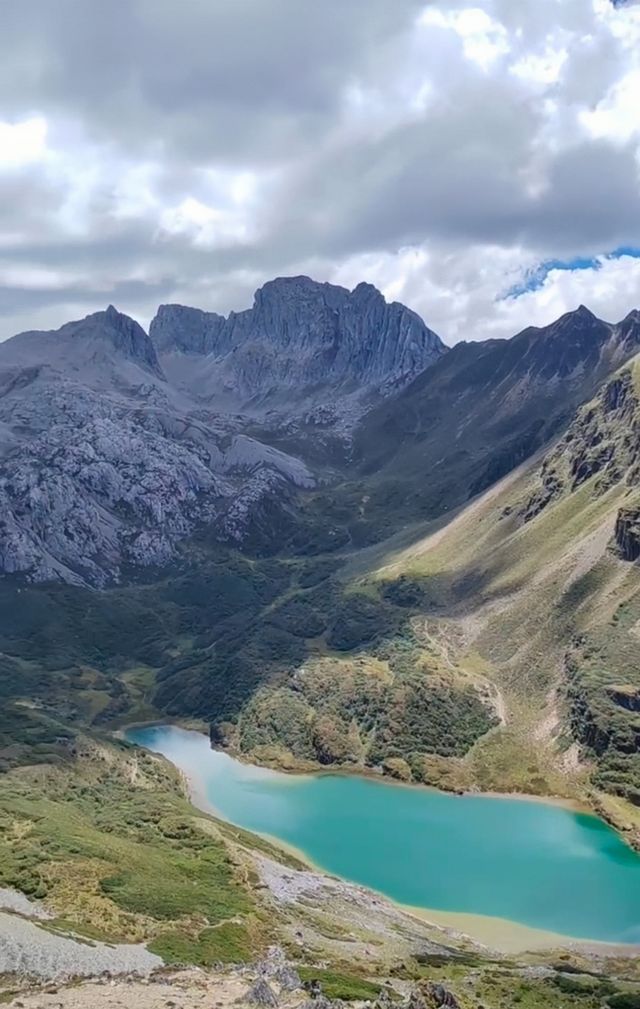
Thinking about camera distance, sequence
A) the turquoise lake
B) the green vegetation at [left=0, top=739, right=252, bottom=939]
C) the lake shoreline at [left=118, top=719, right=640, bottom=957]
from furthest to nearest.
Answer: the turquoise lake → the lake shoreline at [left=118, top=719, right=640, bottom=957] → the green vegetation at [left=0, top=739, right=252, bottom=939]

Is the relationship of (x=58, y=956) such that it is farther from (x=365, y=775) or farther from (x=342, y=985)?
(x=365, y=775)

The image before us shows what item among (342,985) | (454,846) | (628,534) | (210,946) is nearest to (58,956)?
(210,946)

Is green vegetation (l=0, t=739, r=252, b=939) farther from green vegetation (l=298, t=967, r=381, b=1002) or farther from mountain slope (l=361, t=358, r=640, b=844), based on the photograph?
mountain slope (l=361, t=358, r=640, b=844)

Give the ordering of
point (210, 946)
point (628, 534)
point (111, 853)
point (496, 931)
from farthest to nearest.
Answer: point (628, 534) → point (496, 931) → point (111, 853) → point (210, 946)

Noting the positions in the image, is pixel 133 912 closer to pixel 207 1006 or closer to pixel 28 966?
pixel 28 966

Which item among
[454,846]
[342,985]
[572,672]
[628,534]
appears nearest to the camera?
[342,985]

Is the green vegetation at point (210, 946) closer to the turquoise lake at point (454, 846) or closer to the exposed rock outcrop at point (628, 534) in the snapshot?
the turquoise lake at point (454, 846)

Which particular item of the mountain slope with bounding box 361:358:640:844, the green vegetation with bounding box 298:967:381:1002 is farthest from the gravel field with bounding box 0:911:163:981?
the mountain slope with bounding box 361:358:640:844

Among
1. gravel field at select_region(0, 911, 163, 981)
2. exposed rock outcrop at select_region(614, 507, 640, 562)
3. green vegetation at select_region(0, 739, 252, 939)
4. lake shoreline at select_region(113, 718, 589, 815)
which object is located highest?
exposed rock outcrop at select_region(614, 507, 640, 562)

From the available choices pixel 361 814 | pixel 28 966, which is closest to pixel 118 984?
pixel 28 966
